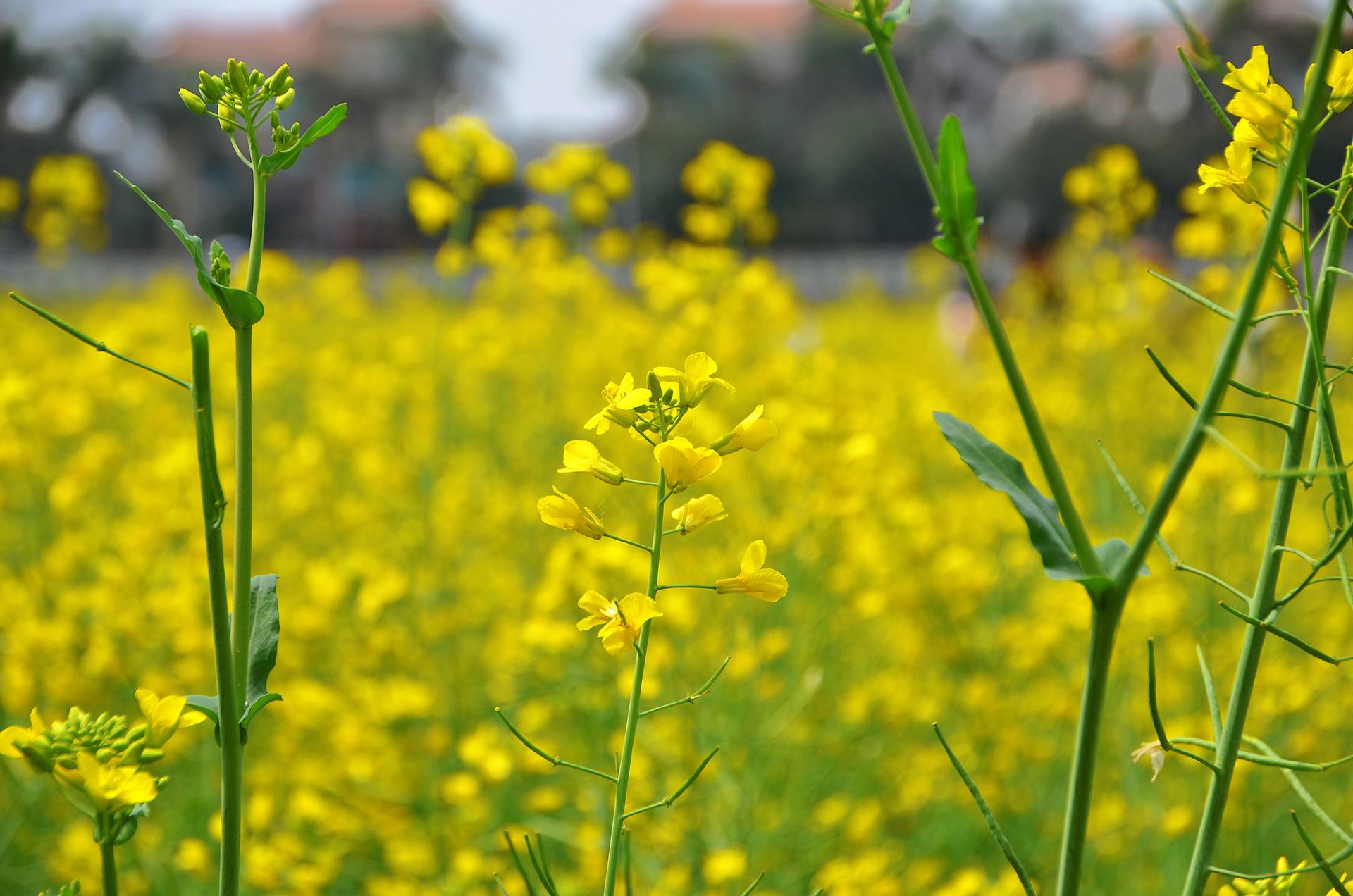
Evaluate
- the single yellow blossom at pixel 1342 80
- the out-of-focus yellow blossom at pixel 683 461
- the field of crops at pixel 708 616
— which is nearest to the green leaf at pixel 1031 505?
the field of crops at pixel 708 616

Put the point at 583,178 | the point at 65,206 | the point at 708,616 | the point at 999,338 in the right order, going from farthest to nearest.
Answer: the point at 65,206 < the point at 583,178 < the point at 708,616 < the point at 999,338

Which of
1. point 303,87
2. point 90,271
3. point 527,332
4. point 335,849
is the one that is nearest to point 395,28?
point 303,87

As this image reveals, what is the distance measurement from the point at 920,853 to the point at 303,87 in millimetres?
30346

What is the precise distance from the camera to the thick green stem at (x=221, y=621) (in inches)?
→ 19.6

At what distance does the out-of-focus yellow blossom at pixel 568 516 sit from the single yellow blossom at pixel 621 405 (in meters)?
0.04

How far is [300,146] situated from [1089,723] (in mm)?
444

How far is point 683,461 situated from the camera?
54 cm

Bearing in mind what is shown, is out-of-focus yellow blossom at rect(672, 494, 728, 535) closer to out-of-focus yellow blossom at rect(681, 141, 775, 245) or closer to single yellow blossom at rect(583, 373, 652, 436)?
single yellow blossom at rect(583, 373, 652, 436)

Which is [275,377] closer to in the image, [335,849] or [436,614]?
[436,614]

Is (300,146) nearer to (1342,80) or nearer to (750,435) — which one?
(750,435)

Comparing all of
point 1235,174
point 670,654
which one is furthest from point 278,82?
point 670,654

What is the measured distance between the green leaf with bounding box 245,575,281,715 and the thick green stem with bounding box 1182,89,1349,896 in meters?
0.46

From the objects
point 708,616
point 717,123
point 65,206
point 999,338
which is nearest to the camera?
point 999,338

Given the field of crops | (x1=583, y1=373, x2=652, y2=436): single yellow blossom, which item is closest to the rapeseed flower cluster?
the field of crops
